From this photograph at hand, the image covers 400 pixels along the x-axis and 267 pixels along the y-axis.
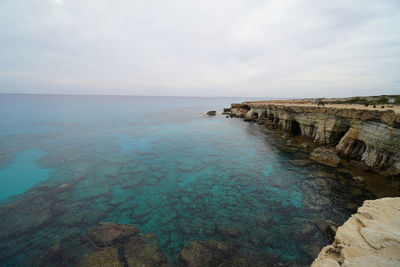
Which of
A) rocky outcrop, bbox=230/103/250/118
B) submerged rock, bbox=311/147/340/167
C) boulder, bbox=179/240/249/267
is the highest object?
rocky outcrop, bbox=230/103/250/118

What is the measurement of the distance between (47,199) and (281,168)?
72.0 feet

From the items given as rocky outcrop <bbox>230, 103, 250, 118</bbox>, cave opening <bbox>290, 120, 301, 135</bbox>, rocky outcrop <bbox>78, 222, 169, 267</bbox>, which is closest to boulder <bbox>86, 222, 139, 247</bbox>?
rocky outcrop <bbox>78, 222, 169, 267</bbox>

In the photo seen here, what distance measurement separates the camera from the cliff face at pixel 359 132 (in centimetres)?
1405

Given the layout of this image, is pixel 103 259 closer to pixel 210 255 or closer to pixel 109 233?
pixel 109 233

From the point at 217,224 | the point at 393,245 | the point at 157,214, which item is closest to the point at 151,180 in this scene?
the point at 157,214

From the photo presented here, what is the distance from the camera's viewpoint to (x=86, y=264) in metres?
7.41

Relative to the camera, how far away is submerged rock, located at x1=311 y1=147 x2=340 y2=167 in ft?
58.9

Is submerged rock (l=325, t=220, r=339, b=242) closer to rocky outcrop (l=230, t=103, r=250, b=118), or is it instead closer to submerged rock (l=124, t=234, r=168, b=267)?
submerged rock (l=124, t=234, r=168, b=267)

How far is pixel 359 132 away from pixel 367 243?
1815 centimetres

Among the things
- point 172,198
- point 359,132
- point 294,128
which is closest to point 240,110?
point 294,128

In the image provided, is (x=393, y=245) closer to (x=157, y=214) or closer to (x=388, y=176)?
(x=157, y=214)

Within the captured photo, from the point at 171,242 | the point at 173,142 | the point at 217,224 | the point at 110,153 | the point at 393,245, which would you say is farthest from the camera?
the point at 173,142

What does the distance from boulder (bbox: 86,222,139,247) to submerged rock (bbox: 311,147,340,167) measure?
2065cm

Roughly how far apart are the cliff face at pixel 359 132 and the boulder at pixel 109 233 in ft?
71.9
